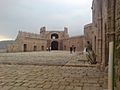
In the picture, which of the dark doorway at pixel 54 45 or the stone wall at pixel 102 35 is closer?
the stone wall at pixel 102 35

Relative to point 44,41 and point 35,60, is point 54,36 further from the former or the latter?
point 35,60

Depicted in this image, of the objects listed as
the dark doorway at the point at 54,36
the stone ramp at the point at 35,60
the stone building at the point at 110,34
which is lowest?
the stone ramp at the point at 35,60

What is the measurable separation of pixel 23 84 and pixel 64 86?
1.31m

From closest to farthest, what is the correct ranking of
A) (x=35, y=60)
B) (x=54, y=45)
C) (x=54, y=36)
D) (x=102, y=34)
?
(x=102, y=34), (x=35, y=60), (x=54, y=45), (x=54, y=36)

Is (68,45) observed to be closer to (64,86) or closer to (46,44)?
(46,44)

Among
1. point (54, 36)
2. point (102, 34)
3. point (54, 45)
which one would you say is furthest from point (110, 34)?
point (54, 36)

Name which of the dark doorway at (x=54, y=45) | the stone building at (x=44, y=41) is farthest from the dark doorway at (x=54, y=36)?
the dark doorway at (x=54, y=45)

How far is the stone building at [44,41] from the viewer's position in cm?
3875

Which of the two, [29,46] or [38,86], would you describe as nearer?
[38,86]

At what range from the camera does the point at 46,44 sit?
50.2 metres

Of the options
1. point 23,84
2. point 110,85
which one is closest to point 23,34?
point 23,84

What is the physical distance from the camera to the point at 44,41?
48.8 meters

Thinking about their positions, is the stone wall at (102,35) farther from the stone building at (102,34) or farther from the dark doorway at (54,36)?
the dark doorway at (54,36)

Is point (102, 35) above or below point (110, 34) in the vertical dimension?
above
